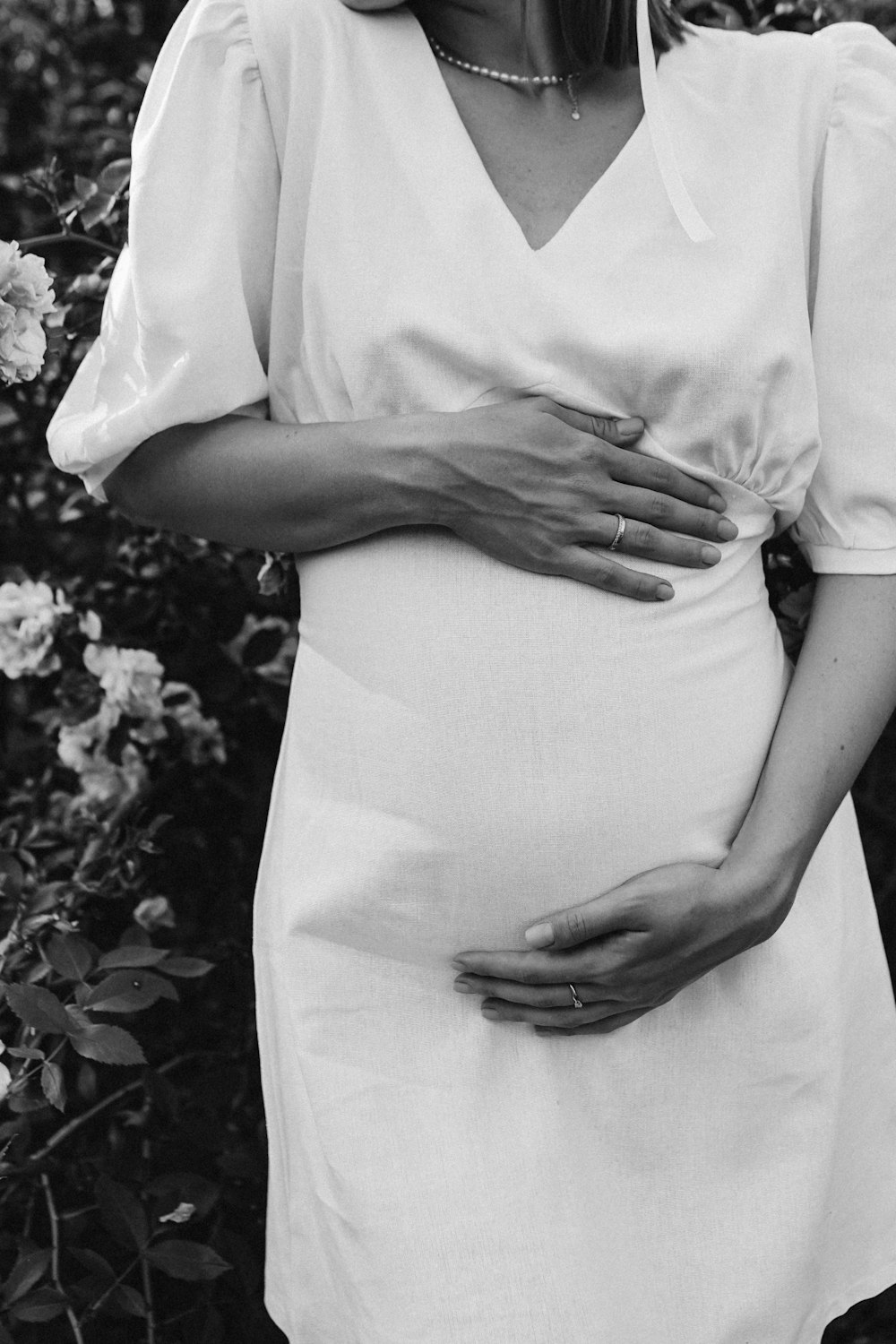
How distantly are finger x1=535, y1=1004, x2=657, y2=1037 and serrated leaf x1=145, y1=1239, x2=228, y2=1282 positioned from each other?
0.51 m

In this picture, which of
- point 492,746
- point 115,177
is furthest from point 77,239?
point 492,746

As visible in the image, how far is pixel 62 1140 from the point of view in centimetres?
176

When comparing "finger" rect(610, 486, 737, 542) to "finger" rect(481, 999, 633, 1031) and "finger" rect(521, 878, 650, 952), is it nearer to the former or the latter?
"finger" rect(521, 878, 650, 952)

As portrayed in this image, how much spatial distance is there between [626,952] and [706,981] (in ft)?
0.46

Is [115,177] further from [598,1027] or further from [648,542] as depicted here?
[598,1027]

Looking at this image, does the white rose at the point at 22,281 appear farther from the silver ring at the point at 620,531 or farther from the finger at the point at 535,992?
the finger at the point at 535,992

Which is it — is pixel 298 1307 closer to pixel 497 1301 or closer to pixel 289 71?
pixel 497 1301

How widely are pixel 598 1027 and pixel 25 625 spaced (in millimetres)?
974

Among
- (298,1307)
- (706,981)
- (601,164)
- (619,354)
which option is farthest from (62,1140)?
(601,164)

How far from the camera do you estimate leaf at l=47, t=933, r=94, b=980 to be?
142 cm

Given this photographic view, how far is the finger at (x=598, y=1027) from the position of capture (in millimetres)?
1225

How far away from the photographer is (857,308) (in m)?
1.23

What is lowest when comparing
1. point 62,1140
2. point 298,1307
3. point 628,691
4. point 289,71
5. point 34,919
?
point 62,1140

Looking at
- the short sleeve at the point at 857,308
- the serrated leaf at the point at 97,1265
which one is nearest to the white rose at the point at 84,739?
the serrated leaf at the point at 97,1265
